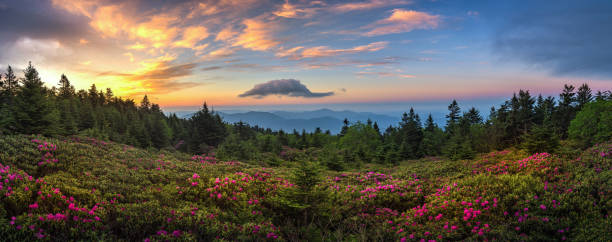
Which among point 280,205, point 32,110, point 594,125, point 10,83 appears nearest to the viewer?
point 280,205

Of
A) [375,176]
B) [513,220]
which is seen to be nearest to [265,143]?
[375,176]

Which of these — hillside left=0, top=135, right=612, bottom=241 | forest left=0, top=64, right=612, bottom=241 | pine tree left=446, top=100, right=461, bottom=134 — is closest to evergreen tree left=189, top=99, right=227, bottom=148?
forest left=0, top=64, right=612, bottom=241

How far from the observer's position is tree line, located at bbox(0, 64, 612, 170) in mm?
19812

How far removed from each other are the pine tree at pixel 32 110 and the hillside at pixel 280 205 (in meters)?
12.0

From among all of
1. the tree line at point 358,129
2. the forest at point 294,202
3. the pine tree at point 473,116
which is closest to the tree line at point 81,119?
the tree line at point 358,129

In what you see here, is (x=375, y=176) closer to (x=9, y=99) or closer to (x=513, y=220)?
(x=513, y=220)

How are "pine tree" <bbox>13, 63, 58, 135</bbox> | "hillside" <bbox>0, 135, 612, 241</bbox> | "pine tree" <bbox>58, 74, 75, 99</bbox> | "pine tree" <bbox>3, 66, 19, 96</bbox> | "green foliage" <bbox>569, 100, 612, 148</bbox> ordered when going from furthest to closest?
"pine tree" <bbox>58, 74, 75, 99</bbox> → "pine tree" <bbox>3, 66, 19, 96</bbox> → "green foliage" <bbox>569, 100, 612, 148</bbox> → "pine tree" <bbox>13, 63, 58, 135</bbox> → "hillside" <bbox>0, 135, 612, 241</bbox>

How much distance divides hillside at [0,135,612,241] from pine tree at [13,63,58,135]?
12.0m

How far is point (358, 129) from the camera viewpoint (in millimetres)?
51719

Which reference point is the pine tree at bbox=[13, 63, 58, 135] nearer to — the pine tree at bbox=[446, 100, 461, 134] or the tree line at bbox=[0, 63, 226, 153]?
the tree line at bbox=[0, 63, 226, 153]

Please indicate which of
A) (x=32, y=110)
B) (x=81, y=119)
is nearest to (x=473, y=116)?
(x=32, y=110)

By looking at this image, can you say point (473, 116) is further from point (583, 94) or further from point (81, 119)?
point (81, 119)

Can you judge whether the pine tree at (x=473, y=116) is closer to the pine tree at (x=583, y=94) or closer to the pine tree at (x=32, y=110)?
the pine tree at (x=583, y=94)

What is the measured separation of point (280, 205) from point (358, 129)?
45111mm
